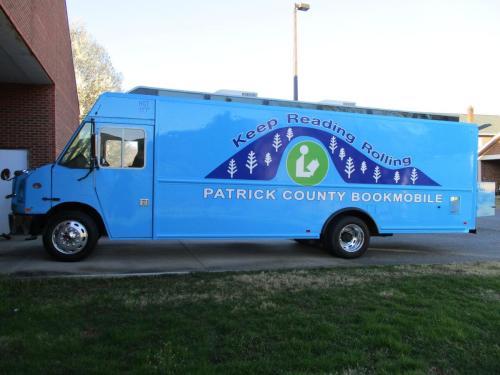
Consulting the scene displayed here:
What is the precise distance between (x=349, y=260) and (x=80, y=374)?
6.55 meters

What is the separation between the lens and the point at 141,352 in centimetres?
404

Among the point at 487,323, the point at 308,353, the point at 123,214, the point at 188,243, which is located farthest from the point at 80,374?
the point at 188,243

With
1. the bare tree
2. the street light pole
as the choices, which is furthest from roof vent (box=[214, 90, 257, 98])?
the bare tree

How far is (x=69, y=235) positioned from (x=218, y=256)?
110 inches

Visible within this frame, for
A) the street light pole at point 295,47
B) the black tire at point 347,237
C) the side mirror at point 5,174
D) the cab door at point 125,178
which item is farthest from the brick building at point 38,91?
the street light pole at point 295,47

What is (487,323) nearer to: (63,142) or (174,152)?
(174,152)

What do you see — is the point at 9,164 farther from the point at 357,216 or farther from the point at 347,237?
the point at 357,216

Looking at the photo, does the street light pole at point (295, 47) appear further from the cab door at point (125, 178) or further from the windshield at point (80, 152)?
the windshield at point (80, 152)

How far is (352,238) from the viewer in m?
9.68

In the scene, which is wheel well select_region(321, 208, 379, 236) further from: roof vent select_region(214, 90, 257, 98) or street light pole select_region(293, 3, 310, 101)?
street light pole select_region(293, 3, 310, 101)

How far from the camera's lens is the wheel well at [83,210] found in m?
8.10

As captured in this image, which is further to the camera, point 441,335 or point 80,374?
point 441,335

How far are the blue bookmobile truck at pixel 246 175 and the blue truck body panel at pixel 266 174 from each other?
0.02 m

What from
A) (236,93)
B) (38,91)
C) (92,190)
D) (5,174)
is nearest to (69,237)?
(92,190)
